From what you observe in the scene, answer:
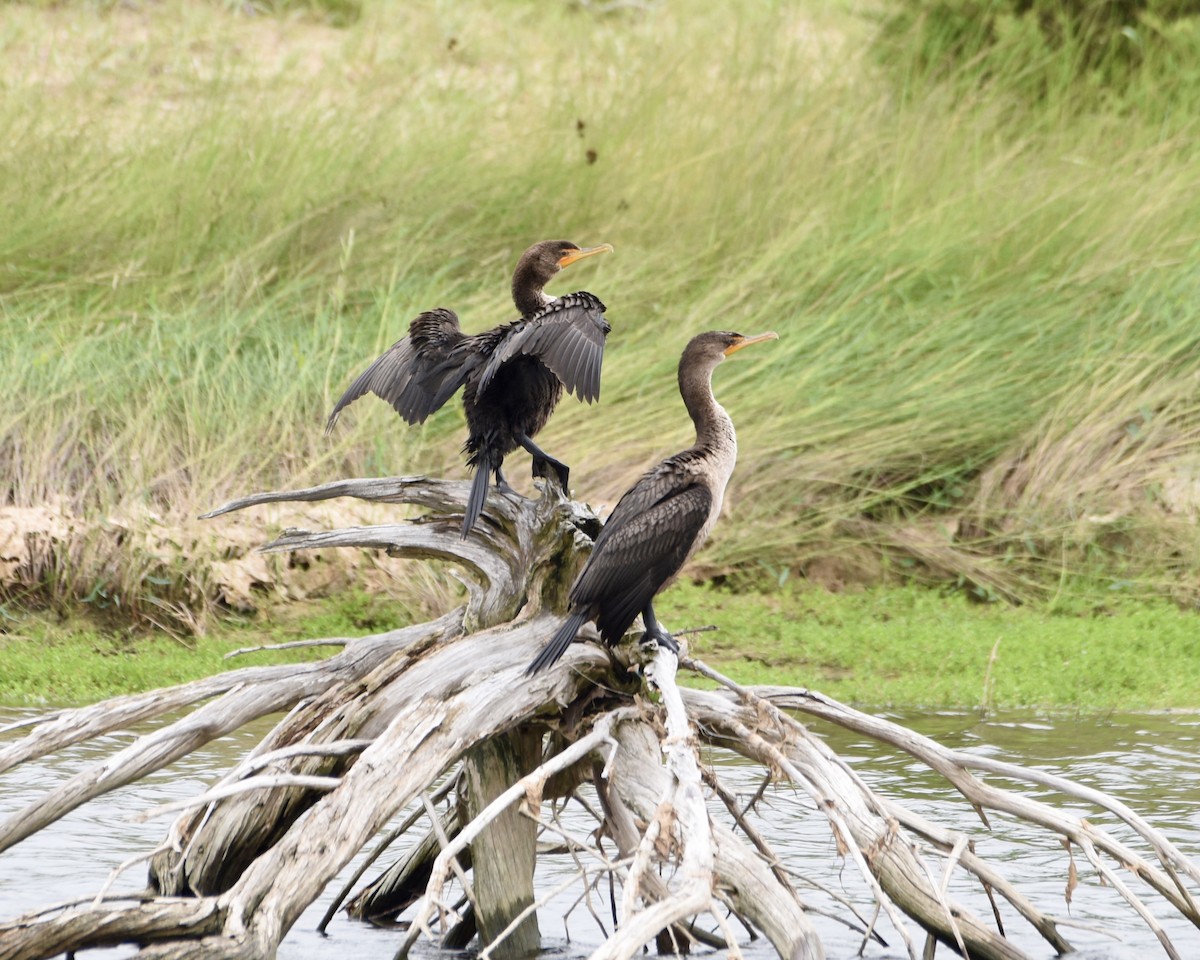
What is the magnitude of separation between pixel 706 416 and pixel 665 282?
4.41 meters

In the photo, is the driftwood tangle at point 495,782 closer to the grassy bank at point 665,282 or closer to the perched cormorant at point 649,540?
the perched cormorant at point 649,540

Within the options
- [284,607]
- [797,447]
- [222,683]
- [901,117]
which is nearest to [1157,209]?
[901,117]

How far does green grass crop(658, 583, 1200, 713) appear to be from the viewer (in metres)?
6.47

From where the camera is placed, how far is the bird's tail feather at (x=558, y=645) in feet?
11.8

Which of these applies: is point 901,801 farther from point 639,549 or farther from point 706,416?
point 639,549

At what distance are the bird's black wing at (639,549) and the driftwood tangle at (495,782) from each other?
12 cm

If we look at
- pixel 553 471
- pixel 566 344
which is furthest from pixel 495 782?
pixel 566 344

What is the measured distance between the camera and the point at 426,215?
905 cm

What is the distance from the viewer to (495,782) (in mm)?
3908

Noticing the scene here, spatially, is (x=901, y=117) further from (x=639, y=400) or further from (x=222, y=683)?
(x=222, y=683)

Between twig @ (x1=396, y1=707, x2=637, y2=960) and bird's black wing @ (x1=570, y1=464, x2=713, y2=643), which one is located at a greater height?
bird's black wing @ (x1=570, y1=464, x2=713, y2=643)

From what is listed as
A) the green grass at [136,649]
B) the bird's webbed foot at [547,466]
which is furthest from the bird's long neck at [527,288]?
the green grass at [136,649]

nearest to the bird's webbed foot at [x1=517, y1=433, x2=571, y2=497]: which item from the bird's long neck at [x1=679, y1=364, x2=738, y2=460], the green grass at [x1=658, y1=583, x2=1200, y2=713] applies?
the bird's long neck at [x1=679, y1=364, x2=738, y2=460]

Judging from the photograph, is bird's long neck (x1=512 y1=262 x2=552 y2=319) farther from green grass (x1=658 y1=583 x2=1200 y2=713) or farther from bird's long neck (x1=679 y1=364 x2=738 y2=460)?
green grass (x1=658 y1=583 x2=1200 y2=713)
